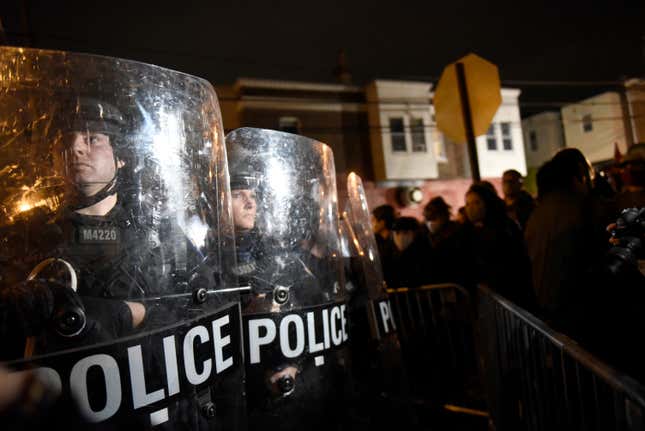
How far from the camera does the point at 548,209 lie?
3.26 metres

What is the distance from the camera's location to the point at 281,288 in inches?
88.5

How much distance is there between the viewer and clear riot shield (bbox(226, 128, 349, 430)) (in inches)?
86.7

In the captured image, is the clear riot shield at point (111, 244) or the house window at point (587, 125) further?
the house window at point (587, 125)

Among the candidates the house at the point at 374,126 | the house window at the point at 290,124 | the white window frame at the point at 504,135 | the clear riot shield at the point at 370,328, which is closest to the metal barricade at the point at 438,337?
the clear riot shield at the point at 370,328

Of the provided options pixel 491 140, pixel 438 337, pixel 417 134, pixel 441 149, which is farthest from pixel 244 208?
pixel 491 140

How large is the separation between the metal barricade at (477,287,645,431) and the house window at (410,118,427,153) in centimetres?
2079

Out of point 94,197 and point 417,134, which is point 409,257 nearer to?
point 94,197

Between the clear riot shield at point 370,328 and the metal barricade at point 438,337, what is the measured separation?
60.2 inches

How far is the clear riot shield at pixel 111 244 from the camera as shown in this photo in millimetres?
1240

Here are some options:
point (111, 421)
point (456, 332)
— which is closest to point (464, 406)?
point (456, 332)

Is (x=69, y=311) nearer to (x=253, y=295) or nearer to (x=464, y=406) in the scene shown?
(x=253, y=295)

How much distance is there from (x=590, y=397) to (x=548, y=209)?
1808 millimetres

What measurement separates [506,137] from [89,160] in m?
27.9

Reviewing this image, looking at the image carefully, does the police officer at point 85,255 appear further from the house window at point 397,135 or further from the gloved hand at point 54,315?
the house window at point 397,135
